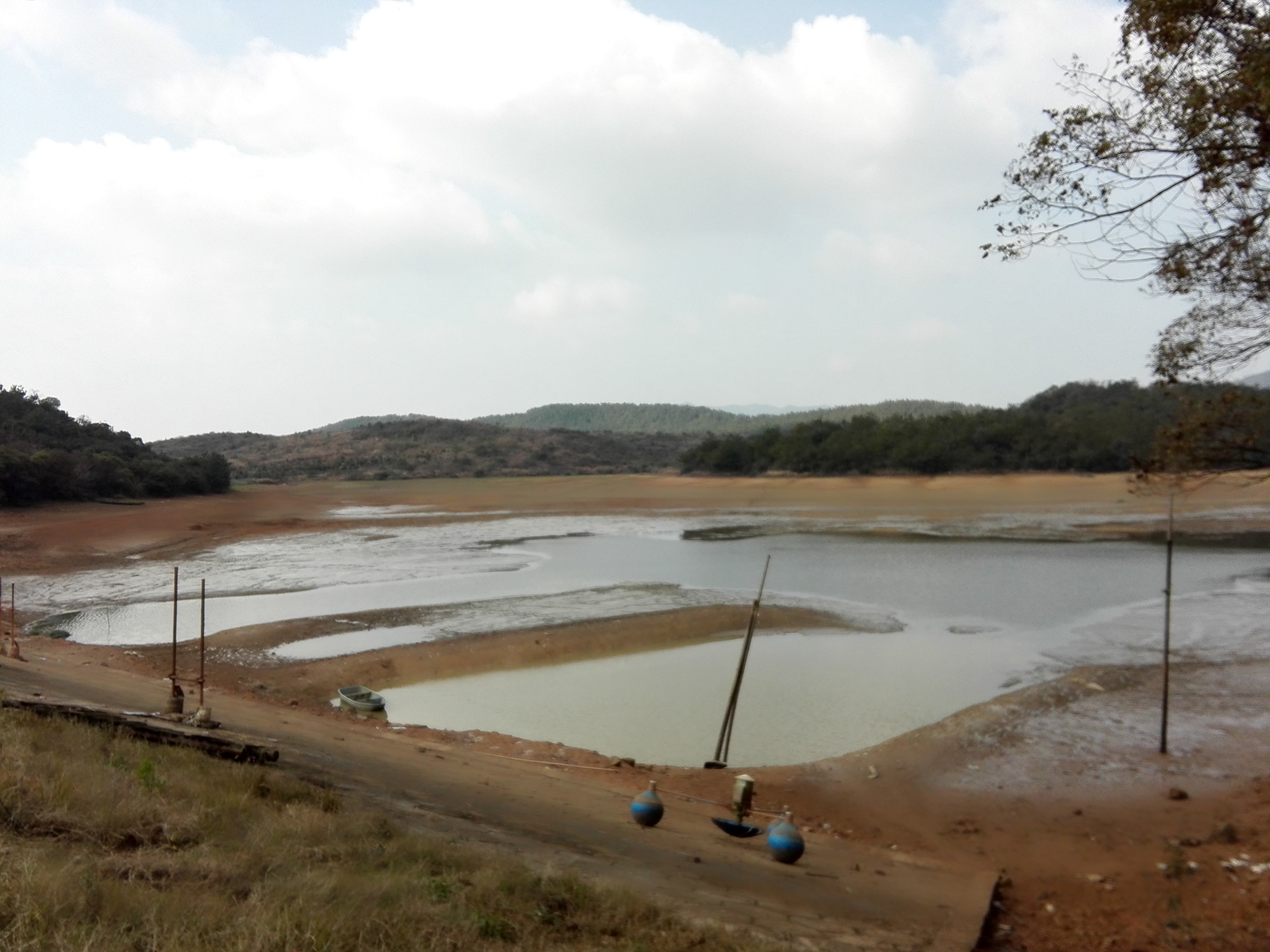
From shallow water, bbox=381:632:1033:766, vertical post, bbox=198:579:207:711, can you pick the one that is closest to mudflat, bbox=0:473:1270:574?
vertical post, bbox=198:579:207:711

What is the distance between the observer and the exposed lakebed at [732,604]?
559 inches

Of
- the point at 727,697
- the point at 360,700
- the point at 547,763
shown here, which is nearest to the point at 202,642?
the point at 360,700

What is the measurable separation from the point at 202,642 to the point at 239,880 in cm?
947

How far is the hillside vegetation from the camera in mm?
73438

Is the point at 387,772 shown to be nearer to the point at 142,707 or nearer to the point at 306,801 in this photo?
the point at 306,801

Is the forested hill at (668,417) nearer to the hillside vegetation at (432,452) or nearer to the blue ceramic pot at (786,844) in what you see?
the hillside vegetation at (432,452)

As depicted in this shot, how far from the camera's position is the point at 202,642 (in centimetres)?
1372

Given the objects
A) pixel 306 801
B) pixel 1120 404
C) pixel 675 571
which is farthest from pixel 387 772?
pixel 1120 404

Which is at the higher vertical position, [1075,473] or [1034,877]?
[1075,473]

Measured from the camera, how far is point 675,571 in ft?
89.5

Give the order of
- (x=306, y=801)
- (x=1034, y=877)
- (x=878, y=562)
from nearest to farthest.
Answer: (x=306, y=801)
(x=1034, y=877)
(x=878, y=562)

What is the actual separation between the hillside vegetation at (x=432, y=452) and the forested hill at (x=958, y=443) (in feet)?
34.4

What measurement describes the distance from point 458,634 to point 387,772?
8.99 metres

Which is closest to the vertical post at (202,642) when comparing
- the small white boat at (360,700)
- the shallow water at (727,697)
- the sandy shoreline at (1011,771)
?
the sandy shoreline at (1011,771)
